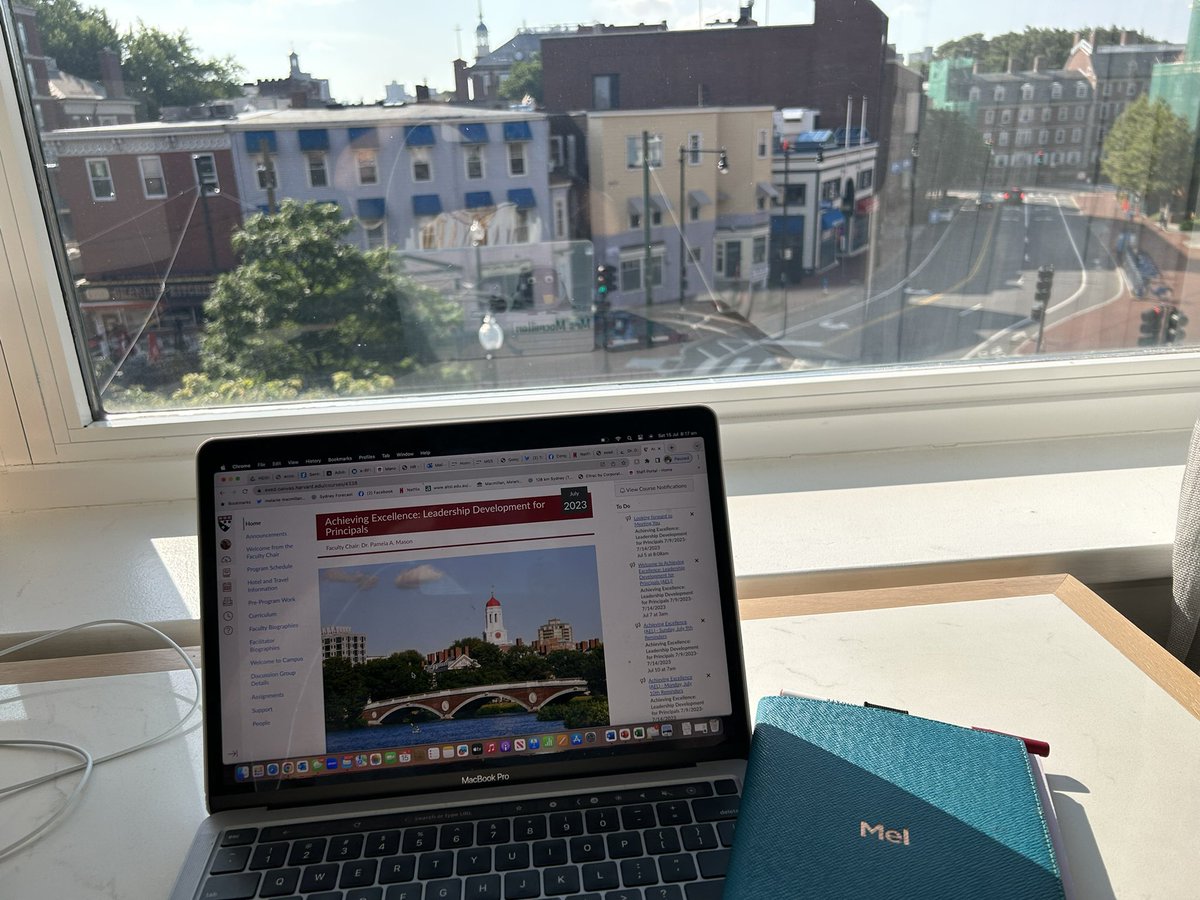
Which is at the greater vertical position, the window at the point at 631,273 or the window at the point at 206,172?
the window at the point at 206,172

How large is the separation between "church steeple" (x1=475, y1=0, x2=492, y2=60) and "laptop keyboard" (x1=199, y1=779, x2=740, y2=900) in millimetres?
823

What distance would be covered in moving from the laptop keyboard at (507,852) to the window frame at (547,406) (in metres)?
0.63

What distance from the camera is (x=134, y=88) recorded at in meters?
1.06

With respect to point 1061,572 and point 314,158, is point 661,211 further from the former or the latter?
point 1061,572

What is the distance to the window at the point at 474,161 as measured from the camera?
3.70ft

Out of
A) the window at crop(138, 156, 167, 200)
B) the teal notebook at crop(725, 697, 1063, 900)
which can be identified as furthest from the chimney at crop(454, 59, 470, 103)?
the teal notebook at crop(725, 697, 1063, 900)

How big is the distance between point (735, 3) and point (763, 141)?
0.52 ft

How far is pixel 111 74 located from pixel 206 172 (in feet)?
0.44

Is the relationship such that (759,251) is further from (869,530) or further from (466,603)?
(466,603)

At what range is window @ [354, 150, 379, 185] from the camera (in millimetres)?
1117

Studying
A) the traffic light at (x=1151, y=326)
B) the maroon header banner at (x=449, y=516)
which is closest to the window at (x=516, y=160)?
the maroon header banner at (x=449, y=516)

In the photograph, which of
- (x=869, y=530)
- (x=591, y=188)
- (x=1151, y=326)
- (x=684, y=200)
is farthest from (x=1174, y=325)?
(x=591, y=188)

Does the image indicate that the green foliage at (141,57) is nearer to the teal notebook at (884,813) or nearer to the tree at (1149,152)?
the teal notebook at (884,813)

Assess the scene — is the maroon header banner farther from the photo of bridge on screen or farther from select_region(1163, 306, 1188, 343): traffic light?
select_region(1163, 306, 1188, 343): traffic light
